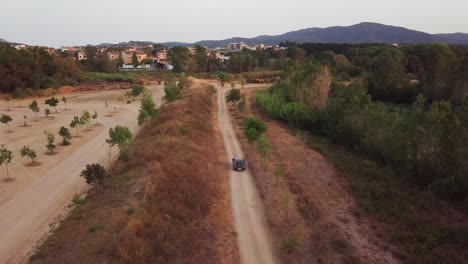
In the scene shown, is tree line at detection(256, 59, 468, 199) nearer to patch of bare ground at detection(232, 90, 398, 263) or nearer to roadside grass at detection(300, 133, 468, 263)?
roadside grass at detection(300, 133, 468, 263)

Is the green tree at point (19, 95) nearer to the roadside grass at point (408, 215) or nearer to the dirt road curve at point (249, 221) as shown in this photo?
the dirt road curve at point (249, 221)

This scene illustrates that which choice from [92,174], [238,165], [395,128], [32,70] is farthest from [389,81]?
[32,70]

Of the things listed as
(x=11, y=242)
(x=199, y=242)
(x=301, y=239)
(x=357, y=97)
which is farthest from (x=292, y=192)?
(x=357, y=97)

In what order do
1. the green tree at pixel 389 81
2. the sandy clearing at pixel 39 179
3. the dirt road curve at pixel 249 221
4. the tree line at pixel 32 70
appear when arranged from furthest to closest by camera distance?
the tree line at pixel 32 70, the green tree at pixel 389 81, the sandy clearing at pixel 39 179, the dirt road curve at pixel 249 221

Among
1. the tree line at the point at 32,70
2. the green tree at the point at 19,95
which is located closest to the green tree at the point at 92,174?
the green tree at the point at 19,95

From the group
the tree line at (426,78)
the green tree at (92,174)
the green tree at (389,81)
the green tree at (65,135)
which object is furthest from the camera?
the green tree at (389,81)

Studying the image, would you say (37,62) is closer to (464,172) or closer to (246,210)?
(246,210)

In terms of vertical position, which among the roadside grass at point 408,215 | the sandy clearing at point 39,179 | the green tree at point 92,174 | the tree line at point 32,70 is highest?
the tree line at point 32,70

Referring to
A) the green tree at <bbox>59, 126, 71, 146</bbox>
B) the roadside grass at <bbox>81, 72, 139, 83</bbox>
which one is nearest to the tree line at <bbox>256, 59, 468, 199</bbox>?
the green tree at <bbox>59, 126, 71, 146</bbox>

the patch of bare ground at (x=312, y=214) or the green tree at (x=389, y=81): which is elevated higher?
the green tree at (x=389, y=81)
